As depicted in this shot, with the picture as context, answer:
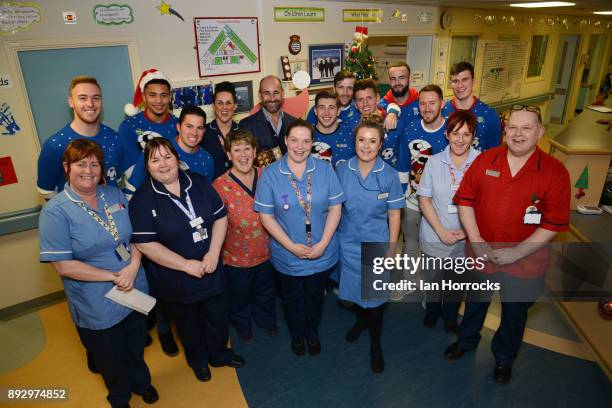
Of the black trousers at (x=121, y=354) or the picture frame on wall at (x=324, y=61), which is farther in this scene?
the picture frame on wall at (x=324, y=61)

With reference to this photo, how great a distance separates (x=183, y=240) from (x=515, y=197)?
185 centimetres

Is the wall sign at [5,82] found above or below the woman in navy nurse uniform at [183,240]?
above

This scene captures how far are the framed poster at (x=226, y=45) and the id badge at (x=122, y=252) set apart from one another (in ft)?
7.74

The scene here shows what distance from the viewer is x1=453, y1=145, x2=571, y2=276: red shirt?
2107mm

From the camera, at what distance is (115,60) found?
330 centimetres

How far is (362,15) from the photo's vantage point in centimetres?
512

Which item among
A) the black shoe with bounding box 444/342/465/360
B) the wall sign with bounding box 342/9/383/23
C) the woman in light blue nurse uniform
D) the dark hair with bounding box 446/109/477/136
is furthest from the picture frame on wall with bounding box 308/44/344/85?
the black shoe with bounding box 444/342/465/360

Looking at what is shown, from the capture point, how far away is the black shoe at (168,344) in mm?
2816

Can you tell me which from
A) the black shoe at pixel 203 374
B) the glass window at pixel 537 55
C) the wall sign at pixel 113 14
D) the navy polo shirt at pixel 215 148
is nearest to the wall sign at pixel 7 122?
the wall sign at pixel 113 14

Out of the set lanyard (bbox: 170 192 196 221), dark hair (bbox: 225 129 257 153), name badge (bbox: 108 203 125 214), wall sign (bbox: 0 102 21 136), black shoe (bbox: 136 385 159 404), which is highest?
wall sign (bbox: 0 102 21 136)

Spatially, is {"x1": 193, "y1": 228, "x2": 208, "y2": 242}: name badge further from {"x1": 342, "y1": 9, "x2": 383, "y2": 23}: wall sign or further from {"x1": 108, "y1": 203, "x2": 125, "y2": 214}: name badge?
{"x1": 342, "y1": 9, "x2": 383, "y2": 23}: wall sign

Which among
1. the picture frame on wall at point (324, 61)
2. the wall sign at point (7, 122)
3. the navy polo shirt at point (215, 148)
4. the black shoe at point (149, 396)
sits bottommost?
the black shoe at point (149, 396)

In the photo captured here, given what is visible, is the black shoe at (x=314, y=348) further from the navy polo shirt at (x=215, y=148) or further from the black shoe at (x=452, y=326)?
the navy polo shirt at (x=215, y=148)

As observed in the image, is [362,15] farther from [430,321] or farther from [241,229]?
[430,321]
